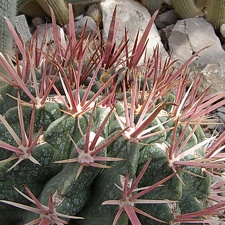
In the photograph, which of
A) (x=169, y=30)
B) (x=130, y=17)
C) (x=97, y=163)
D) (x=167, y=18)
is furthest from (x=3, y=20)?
(x=167, y=18)

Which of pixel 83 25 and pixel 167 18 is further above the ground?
pixel 83 25

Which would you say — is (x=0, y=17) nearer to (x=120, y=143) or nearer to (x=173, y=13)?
(x=120, y=143)

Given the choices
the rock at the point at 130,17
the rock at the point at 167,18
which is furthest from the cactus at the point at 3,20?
the rock at the point at 167,18

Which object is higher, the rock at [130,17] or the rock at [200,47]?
the rock at [130,17]

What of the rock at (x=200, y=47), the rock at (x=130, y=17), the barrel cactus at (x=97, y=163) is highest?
the barrel cactus at (x=97, y=163)

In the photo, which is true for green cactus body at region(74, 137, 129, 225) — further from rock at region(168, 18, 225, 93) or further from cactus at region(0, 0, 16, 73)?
rock at region(168, 18, 225, 93)

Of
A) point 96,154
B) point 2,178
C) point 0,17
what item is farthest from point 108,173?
point 0,17

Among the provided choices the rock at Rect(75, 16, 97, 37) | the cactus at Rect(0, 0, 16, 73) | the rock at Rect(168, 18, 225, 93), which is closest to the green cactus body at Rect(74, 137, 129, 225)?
the cactus at Rect(0, 0, 16, 73)

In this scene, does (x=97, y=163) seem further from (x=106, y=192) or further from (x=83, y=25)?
(x=83, y=25)

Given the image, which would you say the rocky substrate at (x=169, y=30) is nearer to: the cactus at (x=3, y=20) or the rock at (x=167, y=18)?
the rock at (x=167, y=18)
